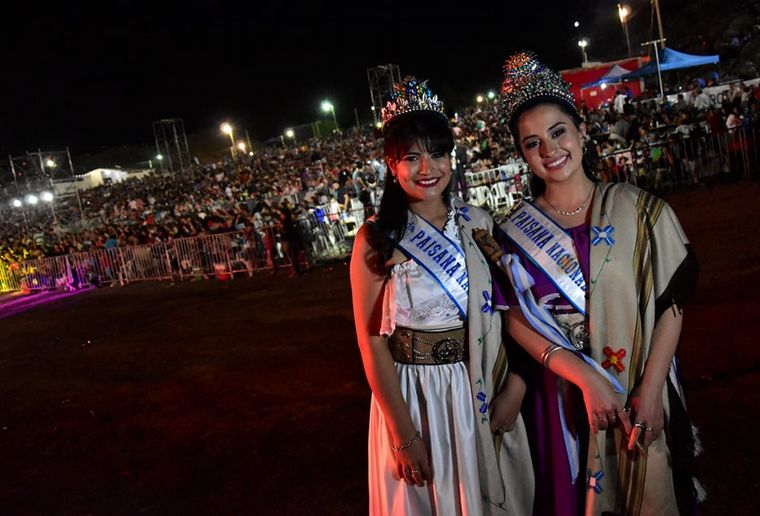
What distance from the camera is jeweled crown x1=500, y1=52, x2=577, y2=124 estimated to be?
198 centimetres

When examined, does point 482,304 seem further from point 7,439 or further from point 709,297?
point 7,439

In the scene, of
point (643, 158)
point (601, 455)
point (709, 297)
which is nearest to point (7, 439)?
point (601, 455)

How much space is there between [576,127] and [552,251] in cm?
48

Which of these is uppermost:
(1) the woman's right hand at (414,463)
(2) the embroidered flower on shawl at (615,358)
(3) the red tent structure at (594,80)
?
(3) the red tent structure at (594,80)

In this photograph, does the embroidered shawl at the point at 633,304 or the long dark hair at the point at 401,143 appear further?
the long dark hair at the point at 401,143

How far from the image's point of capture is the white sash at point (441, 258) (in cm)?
197

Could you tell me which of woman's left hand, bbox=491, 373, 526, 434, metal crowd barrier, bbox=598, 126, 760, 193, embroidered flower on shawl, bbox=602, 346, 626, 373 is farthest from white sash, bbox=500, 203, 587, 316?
metal crowd barrier, bbox=598, 126, 760, 193

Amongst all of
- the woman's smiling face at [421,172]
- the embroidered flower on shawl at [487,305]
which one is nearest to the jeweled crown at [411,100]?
the woman's smiling face at [421,172]

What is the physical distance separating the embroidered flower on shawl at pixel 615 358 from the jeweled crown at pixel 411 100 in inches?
40.5

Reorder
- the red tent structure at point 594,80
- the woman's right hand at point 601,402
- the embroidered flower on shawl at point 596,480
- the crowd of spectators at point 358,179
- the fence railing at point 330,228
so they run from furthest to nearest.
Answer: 1. the red tent structure at point 594,80
2. the crowd of spectators at point 358,179
3. the fence railing at point 330,228
4. the embroidered flower on shawl at point 596,480
5. the woman's right hand at point 601,402

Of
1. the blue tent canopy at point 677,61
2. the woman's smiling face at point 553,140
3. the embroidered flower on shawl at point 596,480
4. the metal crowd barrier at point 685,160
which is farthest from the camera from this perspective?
the blue tent canopy at point 677,61

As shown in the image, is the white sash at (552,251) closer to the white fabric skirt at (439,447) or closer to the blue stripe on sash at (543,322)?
the blue stripe on sash at (543,322)

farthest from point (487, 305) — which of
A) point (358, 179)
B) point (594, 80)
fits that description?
point (594, 80)

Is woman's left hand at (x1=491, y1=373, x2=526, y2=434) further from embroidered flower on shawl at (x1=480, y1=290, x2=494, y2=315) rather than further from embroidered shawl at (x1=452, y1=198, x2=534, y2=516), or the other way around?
embroidered flower on shawl at (x1=480, y1=290, x2=494, y2=315)
